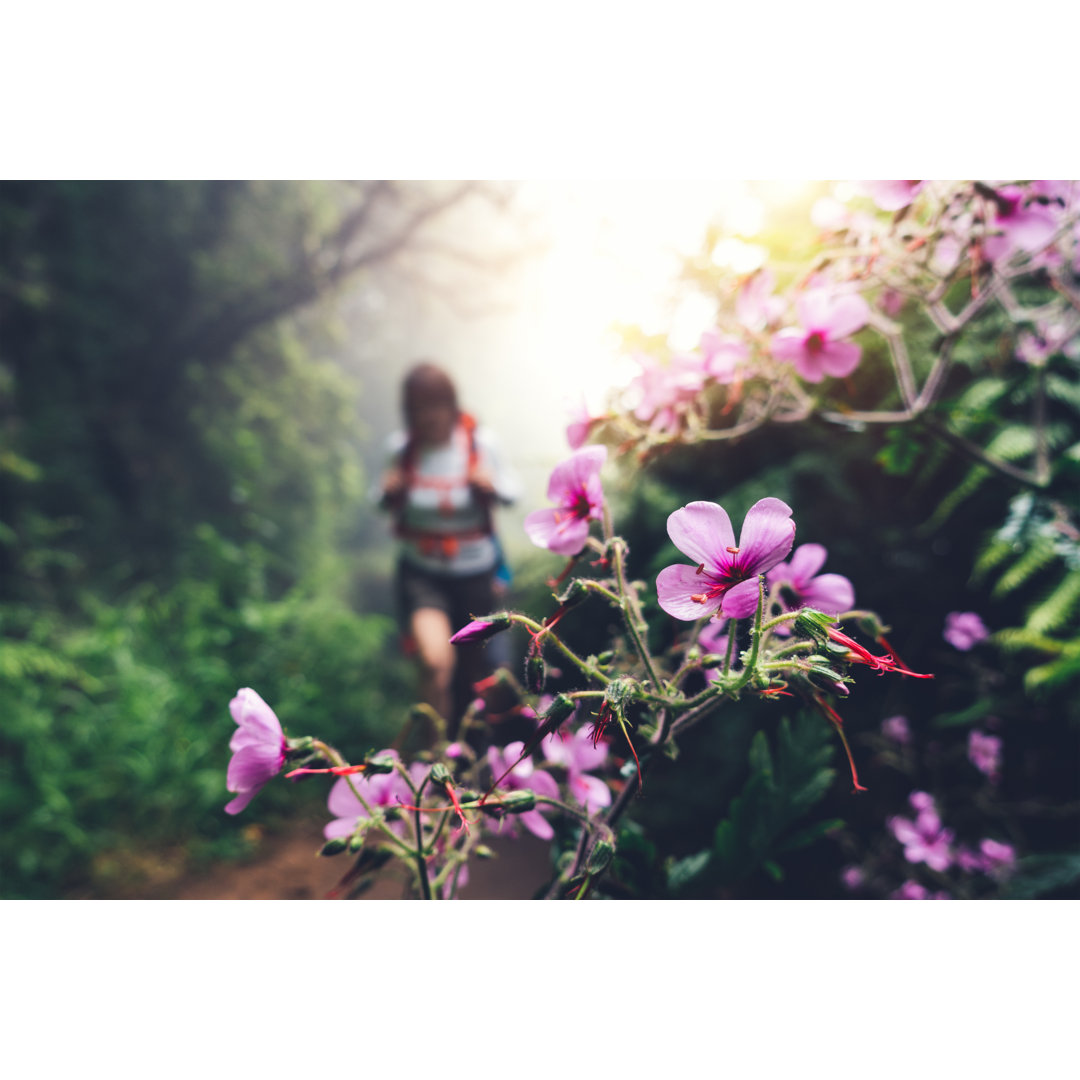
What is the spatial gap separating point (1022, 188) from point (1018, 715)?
3.17ft

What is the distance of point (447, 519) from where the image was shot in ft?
5.18

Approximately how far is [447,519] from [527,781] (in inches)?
43.0

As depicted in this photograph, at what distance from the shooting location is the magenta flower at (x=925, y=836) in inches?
38.4

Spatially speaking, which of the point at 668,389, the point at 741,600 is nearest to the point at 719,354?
the point at 668,389

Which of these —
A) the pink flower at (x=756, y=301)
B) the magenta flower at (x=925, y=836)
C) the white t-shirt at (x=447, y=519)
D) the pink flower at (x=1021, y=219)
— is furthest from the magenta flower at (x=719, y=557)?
the white t-shirt at (x=447, y=519)

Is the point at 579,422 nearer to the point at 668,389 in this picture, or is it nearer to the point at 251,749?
the point at 668,389

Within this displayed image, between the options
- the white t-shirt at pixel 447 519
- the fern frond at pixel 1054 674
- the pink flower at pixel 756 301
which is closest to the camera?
the pink flower at pixel 756 301

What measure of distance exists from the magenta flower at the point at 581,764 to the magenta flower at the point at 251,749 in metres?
0.29

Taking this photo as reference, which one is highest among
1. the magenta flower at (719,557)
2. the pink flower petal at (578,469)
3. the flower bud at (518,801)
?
the pink flower petal at (578,469)

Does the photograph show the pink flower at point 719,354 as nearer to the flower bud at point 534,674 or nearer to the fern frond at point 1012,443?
the flower bud at point 534,674

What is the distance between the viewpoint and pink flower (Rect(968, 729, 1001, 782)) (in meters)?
1.04

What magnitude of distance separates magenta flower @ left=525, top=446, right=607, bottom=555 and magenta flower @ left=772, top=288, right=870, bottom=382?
33 cm

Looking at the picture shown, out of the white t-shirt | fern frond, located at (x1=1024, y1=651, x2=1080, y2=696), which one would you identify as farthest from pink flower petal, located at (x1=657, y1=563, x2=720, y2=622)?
the white t-shirt
